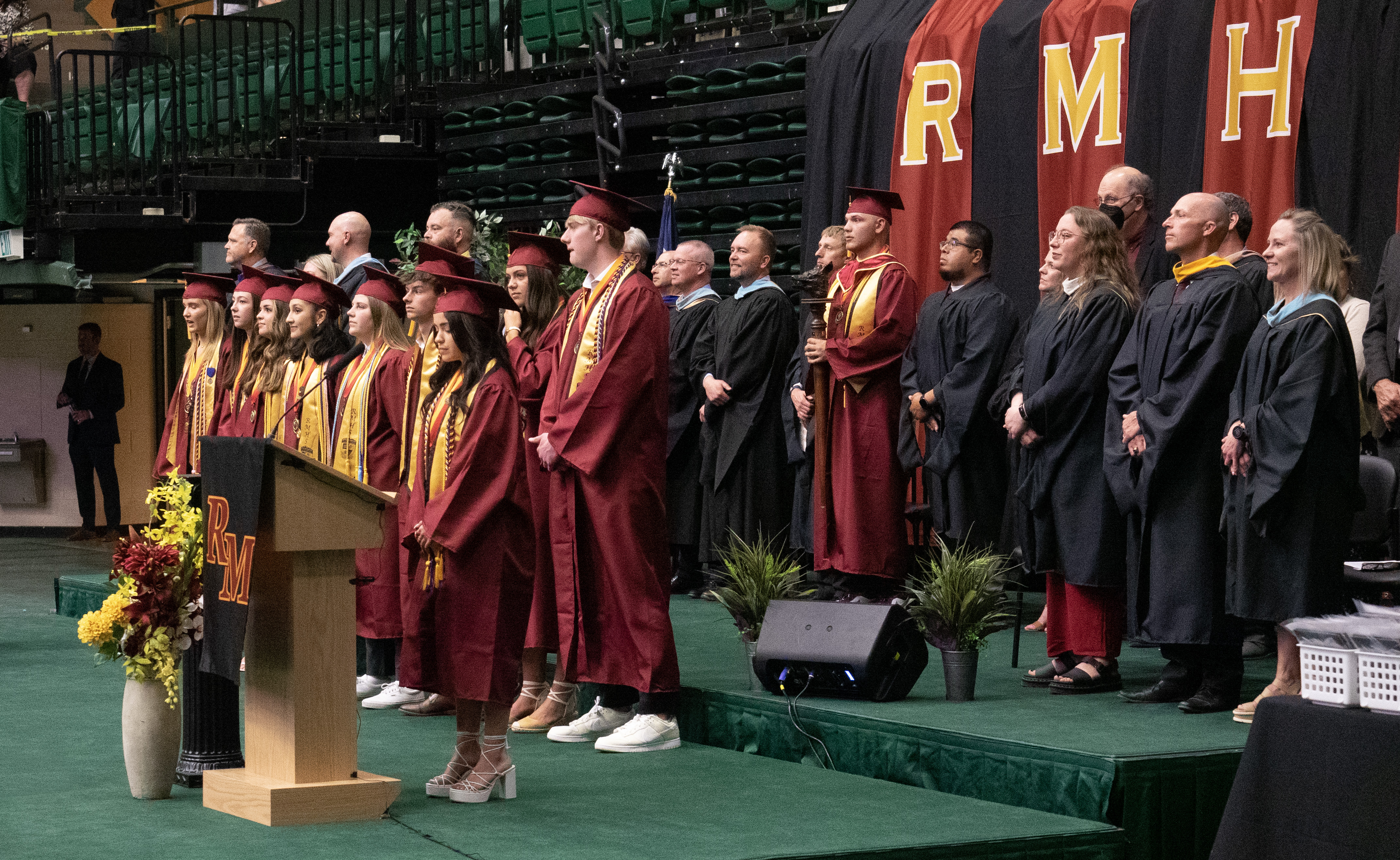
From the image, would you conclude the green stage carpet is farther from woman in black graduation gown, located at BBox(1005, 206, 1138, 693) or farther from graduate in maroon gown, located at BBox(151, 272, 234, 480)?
graduate in maroon gown, located at BBox(151, 272, 234, 480)

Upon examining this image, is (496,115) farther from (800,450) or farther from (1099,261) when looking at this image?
(1099,261)

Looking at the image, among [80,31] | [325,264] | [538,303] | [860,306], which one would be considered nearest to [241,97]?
[80,31]

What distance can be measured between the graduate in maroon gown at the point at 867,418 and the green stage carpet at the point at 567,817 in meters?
1.61

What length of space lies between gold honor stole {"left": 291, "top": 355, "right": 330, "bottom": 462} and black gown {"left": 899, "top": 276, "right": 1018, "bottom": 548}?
7.66 feet

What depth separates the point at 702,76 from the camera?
423 inches

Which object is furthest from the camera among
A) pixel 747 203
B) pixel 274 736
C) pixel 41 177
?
pixel 41 177

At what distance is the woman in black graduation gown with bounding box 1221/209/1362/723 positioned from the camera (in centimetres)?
527

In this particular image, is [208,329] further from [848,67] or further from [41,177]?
[41,177]

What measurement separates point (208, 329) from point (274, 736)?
141 inches

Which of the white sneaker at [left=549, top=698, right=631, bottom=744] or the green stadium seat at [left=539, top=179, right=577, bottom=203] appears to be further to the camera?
the green stadium seat at [left=539, top=179, right=577, bottom=203]

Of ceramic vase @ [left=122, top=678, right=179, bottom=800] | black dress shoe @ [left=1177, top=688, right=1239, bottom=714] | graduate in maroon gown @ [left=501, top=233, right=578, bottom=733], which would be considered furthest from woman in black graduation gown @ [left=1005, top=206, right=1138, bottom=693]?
ceramic vase @ [left=122, top=678, right=179, bottom=800]

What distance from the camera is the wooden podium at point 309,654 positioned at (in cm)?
461

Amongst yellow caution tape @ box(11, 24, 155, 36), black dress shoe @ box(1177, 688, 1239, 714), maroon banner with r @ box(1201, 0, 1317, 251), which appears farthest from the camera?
yellow caution tape @ box(11, 24, 155, 36)

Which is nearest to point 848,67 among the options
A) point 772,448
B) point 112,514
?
point 772,448
